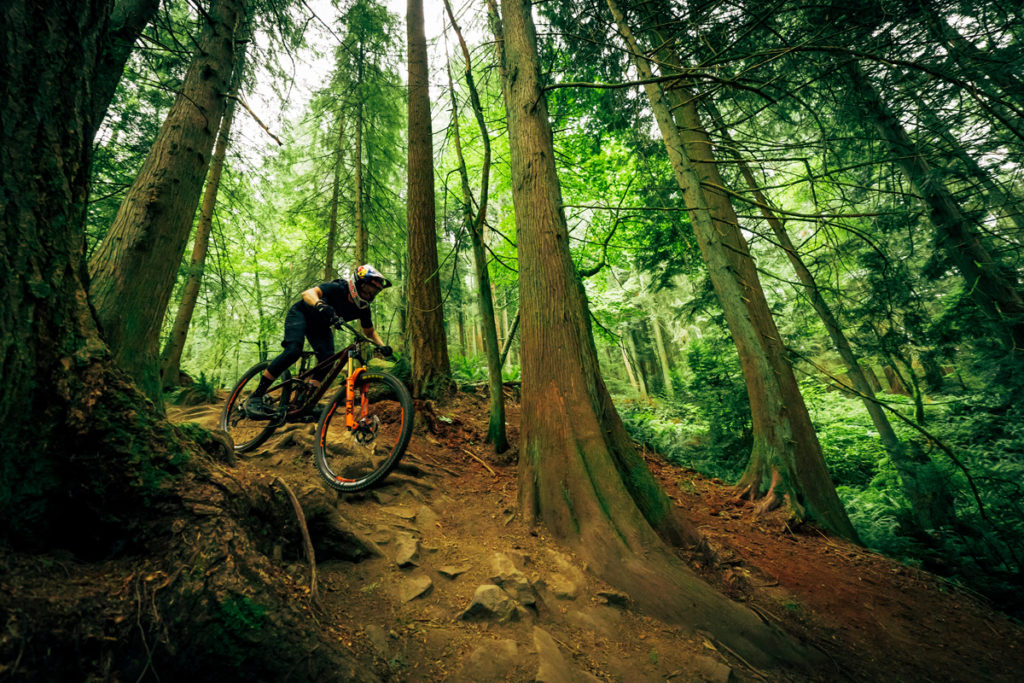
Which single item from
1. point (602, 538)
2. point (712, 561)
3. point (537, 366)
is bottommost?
point (712, 561)

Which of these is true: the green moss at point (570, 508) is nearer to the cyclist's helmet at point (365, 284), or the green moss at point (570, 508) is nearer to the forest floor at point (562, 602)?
the forest floor at point (562, 602)

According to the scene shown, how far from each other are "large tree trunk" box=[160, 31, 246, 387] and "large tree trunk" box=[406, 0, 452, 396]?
4.41 meters

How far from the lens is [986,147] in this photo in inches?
219

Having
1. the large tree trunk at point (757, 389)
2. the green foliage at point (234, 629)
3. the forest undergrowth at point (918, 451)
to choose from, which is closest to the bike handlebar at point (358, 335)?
the green foliage at point (234, 629)

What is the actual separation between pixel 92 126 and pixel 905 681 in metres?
5.56

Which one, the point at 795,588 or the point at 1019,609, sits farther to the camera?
the point at 1019,609

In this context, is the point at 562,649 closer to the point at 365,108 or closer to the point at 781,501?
the point at 781,501

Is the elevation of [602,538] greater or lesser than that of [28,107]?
lesser

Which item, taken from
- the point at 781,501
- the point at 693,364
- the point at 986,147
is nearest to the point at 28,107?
the point at 781,501

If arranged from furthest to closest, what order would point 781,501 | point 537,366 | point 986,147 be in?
point 986,147
point 781,501
point 537,366

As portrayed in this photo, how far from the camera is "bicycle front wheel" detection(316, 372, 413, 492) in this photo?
3529 millimetres

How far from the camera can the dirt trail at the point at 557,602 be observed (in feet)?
7.30

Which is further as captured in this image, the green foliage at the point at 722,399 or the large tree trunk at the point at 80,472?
the green foliage at the point at 722,399

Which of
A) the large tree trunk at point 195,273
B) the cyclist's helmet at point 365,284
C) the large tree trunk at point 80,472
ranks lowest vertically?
the large tree trunk at point 80,472
